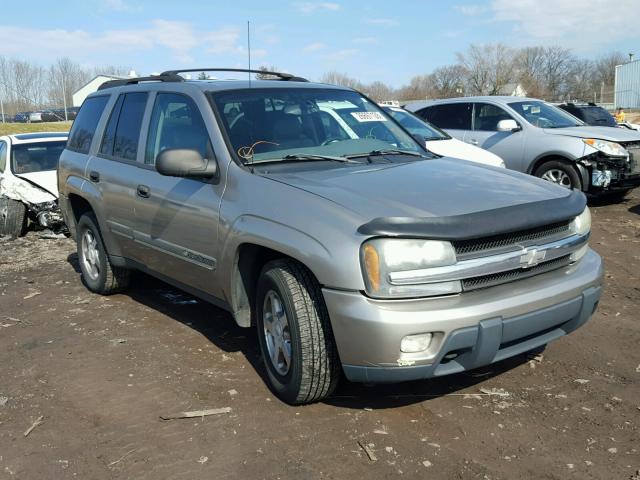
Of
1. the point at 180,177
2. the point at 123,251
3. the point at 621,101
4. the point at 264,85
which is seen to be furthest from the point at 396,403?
the point at 621,101

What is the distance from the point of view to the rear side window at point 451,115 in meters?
10.7

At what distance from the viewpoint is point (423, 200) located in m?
3.18

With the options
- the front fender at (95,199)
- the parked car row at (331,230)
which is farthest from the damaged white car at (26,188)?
the parked car row at (331,230)

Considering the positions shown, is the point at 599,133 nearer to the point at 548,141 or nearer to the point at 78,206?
the point at 548,141

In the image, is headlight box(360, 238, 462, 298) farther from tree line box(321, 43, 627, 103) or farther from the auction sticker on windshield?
tree line box(321, 43, 627, 103)

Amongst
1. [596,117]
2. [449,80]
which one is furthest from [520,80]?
[596,117]

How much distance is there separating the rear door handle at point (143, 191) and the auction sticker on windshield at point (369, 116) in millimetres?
1607

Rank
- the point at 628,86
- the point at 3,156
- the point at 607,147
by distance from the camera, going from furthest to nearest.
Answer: the point at 628,86 → the point at 3,156 → the point at 607,147

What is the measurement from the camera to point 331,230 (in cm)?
302

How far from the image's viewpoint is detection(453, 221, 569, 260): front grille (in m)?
3.01

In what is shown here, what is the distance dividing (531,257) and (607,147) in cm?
688

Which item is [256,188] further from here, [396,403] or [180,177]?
[396,403]

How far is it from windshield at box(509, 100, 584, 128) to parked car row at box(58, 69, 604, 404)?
19.6 ft

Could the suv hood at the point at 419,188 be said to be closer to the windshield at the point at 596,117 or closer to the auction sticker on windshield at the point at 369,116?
the auction sticker on windshield at the point at 369,116
